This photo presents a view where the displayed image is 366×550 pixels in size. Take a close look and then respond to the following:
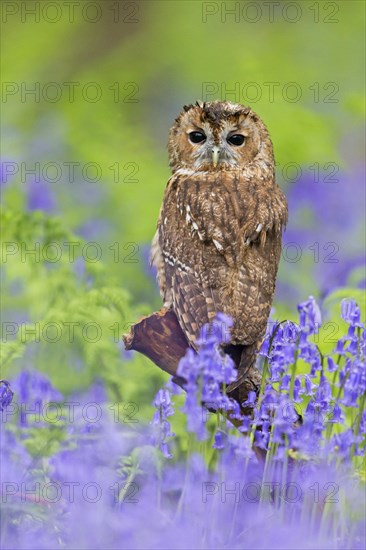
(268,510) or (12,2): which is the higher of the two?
(12,2)

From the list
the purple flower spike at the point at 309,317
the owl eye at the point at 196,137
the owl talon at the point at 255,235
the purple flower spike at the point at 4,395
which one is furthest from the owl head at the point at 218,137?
the purple flower spike at the point at 4,395

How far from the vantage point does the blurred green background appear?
313cm

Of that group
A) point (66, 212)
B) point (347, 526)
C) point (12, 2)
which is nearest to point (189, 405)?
point (347, 526)

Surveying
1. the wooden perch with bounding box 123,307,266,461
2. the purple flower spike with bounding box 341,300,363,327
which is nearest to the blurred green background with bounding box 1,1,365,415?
the wooden perch with bounding box 123,307,266,461


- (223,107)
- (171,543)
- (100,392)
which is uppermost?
(223,107)

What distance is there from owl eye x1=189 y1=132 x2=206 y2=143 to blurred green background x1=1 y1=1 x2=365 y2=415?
2.26 feet

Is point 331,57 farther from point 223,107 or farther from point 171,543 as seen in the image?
point 171,543

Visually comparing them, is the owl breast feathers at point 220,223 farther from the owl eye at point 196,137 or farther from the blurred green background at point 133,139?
the blurred green background at point 133,139

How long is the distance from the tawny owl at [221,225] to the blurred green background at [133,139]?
0.66 m

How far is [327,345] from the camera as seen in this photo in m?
3.00

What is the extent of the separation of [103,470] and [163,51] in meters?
1.72

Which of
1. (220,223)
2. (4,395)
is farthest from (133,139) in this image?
(4,395)

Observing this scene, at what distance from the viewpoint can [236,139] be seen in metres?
2.43

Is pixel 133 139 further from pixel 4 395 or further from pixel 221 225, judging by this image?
pixel 4 395
